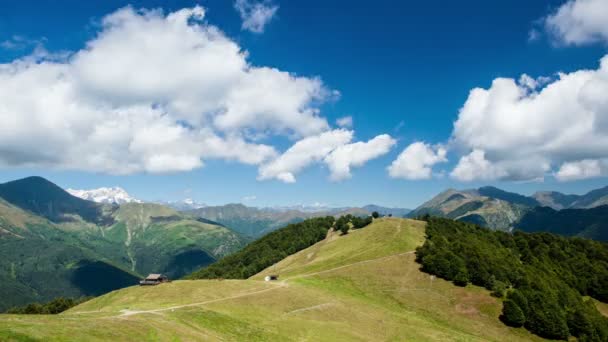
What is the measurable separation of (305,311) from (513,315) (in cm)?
4975

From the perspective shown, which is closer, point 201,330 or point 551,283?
point 201,330

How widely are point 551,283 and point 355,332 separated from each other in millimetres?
83043

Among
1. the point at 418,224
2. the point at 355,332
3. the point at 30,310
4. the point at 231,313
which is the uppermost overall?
the point at 418,224

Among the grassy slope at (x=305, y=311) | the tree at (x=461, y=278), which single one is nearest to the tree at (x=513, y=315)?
the grassy slope at (x=305, y=311)

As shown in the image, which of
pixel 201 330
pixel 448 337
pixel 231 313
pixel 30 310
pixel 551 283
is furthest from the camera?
pixel 30 310

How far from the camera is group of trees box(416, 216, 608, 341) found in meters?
91.8

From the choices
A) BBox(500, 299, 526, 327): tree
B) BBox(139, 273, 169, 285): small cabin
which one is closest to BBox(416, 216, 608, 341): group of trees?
BBox(500, 299, 526, 327): tree

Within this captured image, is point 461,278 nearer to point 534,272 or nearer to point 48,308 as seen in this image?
point 534,272

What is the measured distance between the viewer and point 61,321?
48.9m

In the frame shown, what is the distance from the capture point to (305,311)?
262ft

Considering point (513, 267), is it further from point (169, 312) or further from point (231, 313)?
point (169, 312)

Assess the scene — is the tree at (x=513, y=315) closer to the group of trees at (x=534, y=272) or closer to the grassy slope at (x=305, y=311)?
the group of trees at (x=534, y=272)

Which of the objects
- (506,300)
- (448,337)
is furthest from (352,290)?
(506,300)

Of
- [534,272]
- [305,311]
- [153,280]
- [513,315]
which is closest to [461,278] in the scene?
[513,315]
